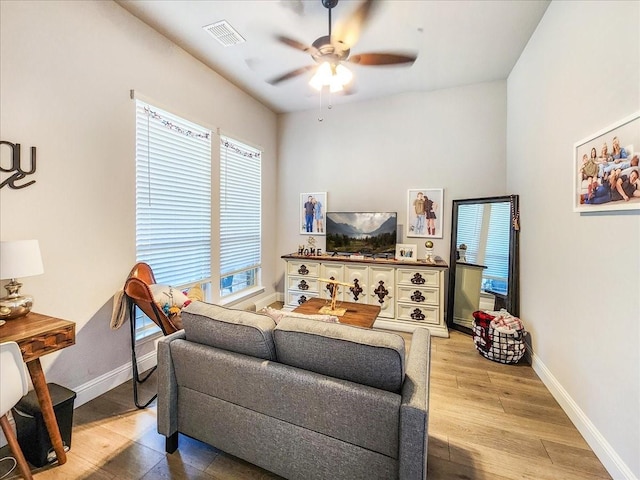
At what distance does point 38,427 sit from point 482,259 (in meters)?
4.13

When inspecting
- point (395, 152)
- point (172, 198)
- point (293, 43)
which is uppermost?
point (293, 43)

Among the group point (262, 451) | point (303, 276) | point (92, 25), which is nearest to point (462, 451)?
point (262, 451)

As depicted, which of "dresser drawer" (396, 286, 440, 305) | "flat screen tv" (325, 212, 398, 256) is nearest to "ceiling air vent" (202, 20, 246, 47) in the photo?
"flat screen tv" (325, 212, 398, 256)

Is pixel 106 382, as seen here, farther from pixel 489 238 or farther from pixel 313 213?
pixel 489 238

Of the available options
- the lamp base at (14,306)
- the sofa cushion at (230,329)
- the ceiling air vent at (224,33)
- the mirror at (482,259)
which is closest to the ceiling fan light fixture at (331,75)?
the ceiling air vent at (224,33)

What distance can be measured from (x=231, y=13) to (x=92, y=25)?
107 centimetres

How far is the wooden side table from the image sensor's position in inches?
59.5

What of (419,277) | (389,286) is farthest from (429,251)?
(389,286)

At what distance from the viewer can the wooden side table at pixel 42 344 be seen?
1.51m

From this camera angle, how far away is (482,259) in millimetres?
3492

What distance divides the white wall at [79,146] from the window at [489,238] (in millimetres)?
3726

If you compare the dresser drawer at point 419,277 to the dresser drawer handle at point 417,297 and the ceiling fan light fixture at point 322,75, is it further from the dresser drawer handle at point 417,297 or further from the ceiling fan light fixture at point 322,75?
the ceiling fan light fixture at point 322,75

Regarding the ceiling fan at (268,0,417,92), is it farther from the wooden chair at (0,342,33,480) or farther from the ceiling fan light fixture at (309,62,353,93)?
the wooden chair at (0,342,33,480)

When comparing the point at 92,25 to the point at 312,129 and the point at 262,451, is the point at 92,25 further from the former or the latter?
the point at 262,451
